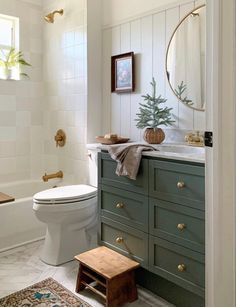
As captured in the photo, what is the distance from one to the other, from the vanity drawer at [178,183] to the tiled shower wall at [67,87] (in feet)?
4.10

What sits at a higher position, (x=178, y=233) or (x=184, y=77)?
(x=184, y=77)

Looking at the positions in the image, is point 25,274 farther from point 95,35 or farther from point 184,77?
point 95,35

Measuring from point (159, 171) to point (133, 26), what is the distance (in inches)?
56.9

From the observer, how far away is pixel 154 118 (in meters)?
2.33

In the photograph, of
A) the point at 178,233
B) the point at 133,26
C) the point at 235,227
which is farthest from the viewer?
the point at 133,26

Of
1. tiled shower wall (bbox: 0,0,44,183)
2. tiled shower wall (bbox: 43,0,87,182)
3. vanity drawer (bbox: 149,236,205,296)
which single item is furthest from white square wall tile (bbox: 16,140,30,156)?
vanity drawer (bbox: 149,236,205,296)

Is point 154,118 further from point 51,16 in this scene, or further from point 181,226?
point 51,16

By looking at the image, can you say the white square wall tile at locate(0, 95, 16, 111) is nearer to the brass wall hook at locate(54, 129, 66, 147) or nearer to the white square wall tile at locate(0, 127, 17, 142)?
the white square wall tile at locate(0, 127, 17, 142)

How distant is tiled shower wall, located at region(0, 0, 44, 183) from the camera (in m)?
3.24

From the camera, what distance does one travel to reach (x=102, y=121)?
2998 mm

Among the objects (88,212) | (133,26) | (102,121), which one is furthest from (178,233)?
(133,26)

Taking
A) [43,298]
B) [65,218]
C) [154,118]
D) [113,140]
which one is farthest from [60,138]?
[43,298]

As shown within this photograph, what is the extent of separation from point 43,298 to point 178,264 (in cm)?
88

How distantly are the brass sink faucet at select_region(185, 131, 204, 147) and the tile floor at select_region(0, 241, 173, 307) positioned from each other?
40.4 inches
